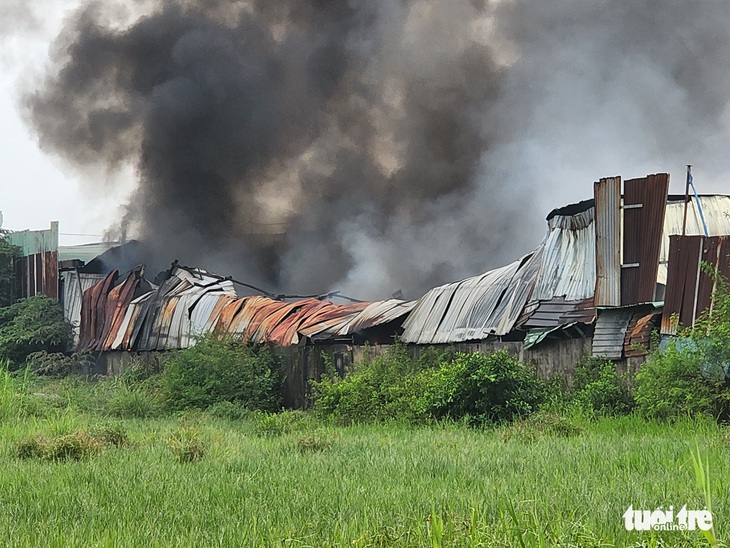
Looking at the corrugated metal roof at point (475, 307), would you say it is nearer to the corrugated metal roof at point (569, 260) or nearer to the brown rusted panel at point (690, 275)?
the corrugated metal roof at point (569, 260)

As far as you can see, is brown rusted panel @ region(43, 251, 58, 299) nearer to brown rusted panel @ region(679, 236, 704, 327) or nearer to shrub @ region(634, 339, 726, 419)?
brown rusted panel @ region(679, 236, 704, 327)

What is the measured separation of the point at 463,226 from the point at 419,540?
3261 centimetres

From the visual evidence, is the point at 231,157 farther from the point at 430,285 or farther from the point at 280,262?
the point at 430,285

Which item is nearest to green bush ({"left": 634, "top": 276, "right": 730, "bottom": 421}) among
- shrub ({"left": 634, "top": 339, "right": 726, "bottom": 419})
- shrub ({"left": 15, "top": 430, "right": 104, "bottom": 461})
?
shrub ({"left": 634, "top": 339, "right": 726, "bottom": 419})

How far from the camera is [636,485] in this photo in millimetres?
6316

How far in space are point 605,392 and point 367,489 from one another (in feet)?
25.9

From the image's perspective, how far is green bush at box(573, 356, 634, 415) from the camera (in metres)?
13.7

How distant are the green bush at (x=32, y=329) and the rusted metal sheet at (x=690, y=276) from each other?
22.4m

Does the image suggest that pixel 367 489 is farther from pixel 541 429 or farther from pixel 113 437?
pixel 113 437

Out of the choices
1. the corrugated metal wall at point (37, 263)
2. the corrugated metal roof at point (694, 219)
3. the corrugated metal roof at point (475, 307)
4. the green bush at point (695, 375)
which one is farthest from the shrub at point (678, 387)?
the corrugated metal wall at point (37, 263)

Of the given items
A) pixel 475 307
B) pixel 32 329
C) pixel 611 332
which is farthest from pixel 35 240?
pixel 611 332

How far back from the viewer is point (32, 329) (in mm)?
31203

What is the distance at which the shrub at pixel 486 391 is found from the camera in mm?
13766

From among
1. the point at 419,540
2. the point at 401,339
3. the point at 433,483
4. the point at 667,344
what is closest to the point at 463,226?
the point at 401,339
